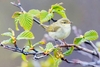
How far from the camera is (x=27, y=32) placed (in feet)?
2.76

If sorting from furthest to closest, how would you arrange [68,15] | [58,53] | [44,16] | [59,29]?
1. [68,15]
2. [59,29]
3. [44,16]
4. [58,53]

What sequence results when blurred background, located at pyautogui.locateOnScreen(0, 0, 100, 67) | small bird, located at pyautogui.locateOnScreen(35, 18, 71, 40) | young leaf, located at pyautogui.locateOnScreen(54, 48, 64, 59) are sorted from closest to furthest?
young leaf, located at pyautogui.locateOnScreen(54, 48, 64, 59), small bird, located at pyautogui.locateOnScreen(35, 18, 71, 40), blurred background, located at pyautogui.locateOnScreen(0, 0, 100, 67)

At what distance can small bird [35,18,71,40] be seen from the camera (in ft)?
3.46

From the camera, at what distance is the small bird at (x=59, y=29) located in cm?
106

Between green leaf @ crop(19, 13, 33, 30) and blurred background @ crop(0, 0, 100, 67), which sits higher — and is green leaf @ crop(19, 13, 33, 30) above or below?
below

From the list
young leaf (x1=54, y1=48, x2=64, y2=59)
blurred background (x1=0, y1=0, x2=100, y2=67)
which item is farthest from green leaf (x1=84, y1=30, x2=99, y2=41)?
blurred background (x1=0, y1=0, x2=100, y2=67)

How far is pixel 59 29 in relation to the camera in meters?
1.16

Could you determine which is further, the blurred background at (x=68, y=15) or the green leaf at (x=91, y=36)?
the blurred background at (x=68, y=15)

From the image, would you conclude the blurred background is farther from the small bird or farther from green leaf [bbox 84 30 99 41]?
green leaf [bbox 84 30 99 41]

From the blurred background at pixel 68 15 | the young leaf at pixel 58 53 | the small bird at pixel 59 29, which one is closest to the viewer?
the young leaf at pixel 58 53

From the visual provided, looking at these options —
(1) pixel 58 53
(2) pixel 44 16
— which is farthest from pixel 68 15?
(1) pixel 58 53

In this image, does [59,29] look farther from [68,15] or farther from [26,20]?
[68,15]

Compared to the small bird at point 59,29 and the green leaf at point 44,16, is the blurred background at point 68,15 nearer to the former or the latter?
the small bird at point 59,29

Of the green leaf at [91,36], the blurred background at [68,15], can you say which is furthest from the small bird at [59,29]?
the blurred background at [68,15]
